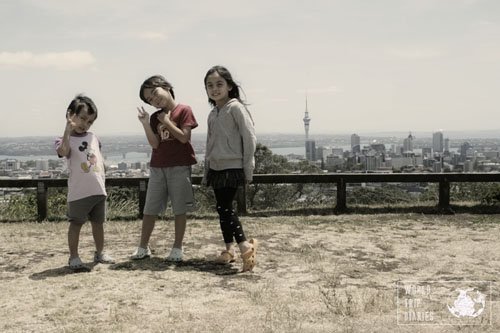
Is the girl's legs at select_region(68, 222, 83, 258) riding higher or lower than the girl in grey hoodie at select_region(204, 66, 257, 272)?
lower

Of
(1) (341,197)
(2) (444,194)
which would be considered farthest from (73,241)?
(2) (444,194)

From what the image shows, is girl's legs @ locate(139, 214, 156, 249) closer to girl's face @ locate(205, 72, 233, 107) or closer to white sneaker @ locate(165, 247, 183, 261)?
white sneaker @ locate(165, 247, 183, 261)

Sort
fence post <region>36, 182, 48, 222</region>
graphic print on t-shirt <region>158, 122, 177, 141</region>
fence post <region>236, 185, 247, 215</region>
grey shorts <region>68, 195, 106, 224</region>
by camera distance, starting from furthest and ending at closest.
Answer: fence post <region>236, 185, 247, 215</region>, fence post <region>36, 182, 48, 222</region>, graphic print on t-shirt <region>158, 122, 177, 141</region>, grey shorts <region>68, 195, 106, 224</region>

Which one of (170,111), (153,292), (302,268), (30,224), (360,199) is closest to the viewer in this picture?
(153,292)

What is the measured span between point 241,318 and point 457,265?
2319 millimetres

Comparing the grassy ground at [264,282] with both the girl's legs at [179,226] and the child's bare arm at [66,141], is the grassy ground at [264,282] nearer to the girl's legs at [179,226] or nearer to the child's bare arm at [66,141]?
the girl's legs at [179,226]

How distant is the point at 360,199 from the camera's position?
8.58 m

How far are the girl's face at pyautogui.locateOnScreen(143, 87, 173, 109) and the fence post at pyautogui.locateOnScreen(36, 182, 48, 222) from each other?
385 centimetres

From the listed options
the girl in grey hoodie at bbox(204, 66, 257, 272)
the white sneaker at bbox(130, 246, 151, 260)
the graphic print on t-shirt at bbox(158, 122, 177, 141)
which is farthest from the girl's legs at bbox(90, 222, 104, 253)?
the girl in grey hoodie at bbox(204, 66, 257, 272)

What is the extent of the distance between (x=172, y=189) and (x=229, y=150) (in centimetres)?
68

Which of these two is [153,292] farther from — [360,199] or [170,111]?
[360,199]

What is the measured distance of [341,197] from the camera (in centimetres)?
779

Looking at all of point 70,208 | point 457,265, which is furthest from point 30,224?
point 457,265

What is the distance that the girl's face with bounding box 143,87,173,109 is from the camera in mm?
4551
